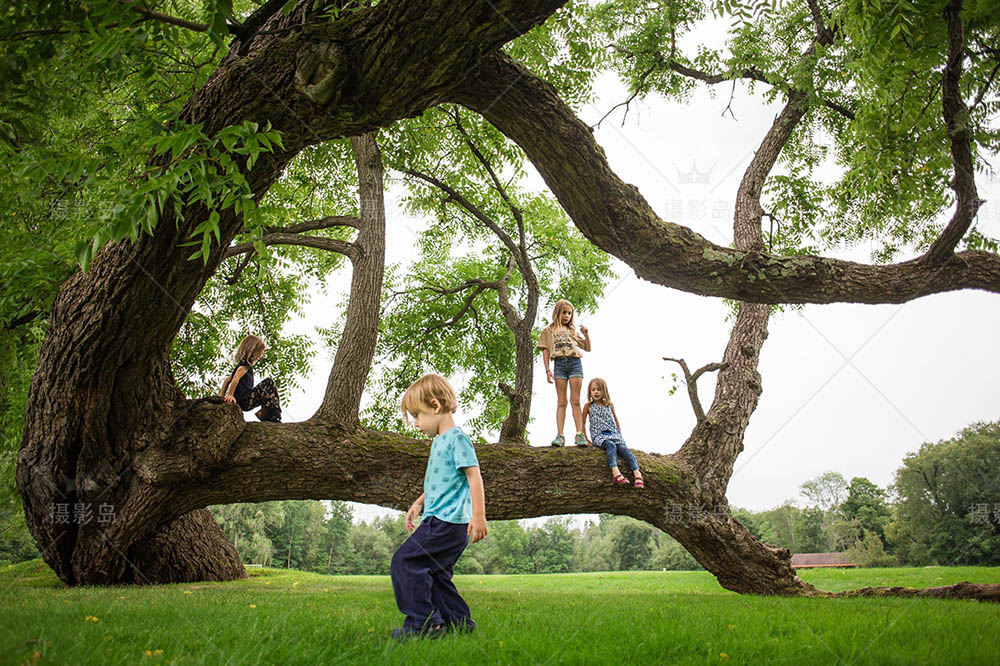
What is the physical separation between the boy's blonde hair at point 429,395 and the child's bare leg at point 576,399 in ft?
11.9

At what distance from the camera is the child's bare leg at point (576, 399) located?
7.26 metres

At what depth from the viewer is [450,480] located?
3.59 meters

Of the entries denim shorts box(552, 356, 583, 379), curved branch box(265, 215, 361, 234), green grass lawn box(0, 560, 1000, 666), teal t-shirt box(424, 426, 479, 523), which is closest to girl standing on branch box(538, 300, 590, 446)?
denim shorts box(552, 356, 583, 379)

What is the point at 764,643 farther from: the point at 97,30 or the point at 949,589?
the point at 97,30

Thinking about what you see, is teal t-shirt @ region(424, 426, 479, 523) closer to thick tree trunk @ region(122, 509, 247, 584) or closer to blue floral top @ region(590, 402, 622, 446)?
blue floral top @ region(590, 402, 622, 446)

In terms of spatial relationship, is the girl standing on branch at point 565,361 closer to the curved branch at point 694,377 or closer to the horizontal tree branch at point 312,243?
the curved branch at point 694,377

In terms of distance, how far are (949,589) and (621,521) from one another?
62.6 feet

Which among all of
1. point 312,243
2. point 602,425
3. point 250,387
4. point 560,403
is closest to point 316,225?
point 312,243

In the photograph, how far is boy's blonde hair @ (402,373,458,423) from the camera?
377cm

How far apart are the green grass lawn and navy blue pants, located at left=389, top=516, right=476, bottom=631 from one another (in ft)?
0.78

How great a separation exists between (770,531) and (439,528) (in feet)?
63.5

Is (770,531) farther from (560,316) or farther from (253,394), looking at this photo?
(253,394)

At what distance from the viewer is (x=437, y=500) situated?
357 cm

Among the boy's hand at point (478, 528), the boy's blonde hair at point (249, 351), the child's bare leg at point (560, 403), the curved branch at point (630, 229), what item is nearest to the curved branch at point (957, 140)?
the curved branch at point (630, 229)
